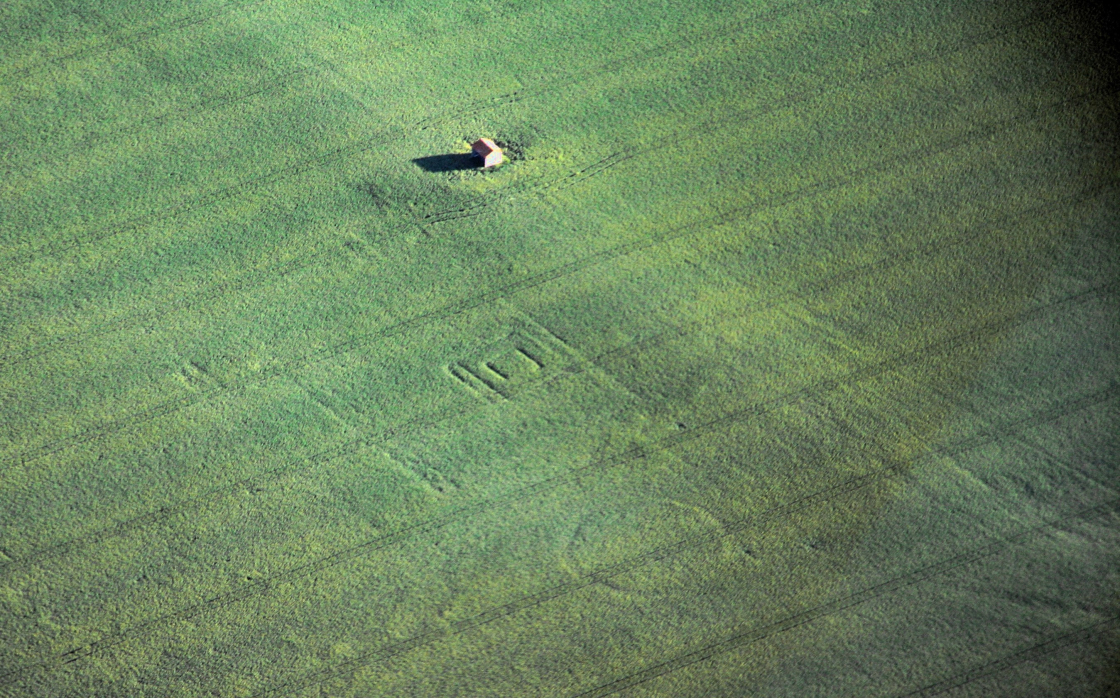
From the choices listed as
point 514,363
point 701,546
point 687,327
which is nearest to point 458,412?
point 514,363

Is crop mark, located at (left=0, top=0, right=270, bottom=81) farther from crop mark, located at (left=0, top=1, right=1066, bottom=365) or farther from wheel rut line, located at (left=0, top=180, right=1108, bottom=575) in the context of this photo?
wheel rut line, located at (left=0, top=180, right=1108, bottom=575)

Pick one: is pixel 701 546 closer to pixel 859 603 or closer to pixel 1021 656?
pixel 859 603

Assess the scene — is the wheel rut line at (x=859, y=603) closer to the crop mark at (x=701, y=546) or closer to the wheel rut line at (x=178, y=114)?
the crop mark at (x=701, y=546)

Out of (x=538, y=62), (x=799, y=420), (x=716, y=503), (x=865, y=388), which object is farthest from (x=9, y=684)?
(x=538, y=62)

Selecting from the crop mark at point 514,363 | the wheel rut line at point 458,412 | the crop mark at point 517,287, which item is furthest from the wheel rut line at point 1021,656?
the crop mark at point 514,363

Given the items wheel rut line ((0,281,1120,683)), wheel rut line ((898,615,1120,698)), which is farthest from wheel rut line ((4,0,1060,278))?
wheel rut line ((898,615,1120,698))

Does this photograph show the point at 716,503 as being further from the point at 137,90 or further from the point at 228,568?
the point at 137,90
